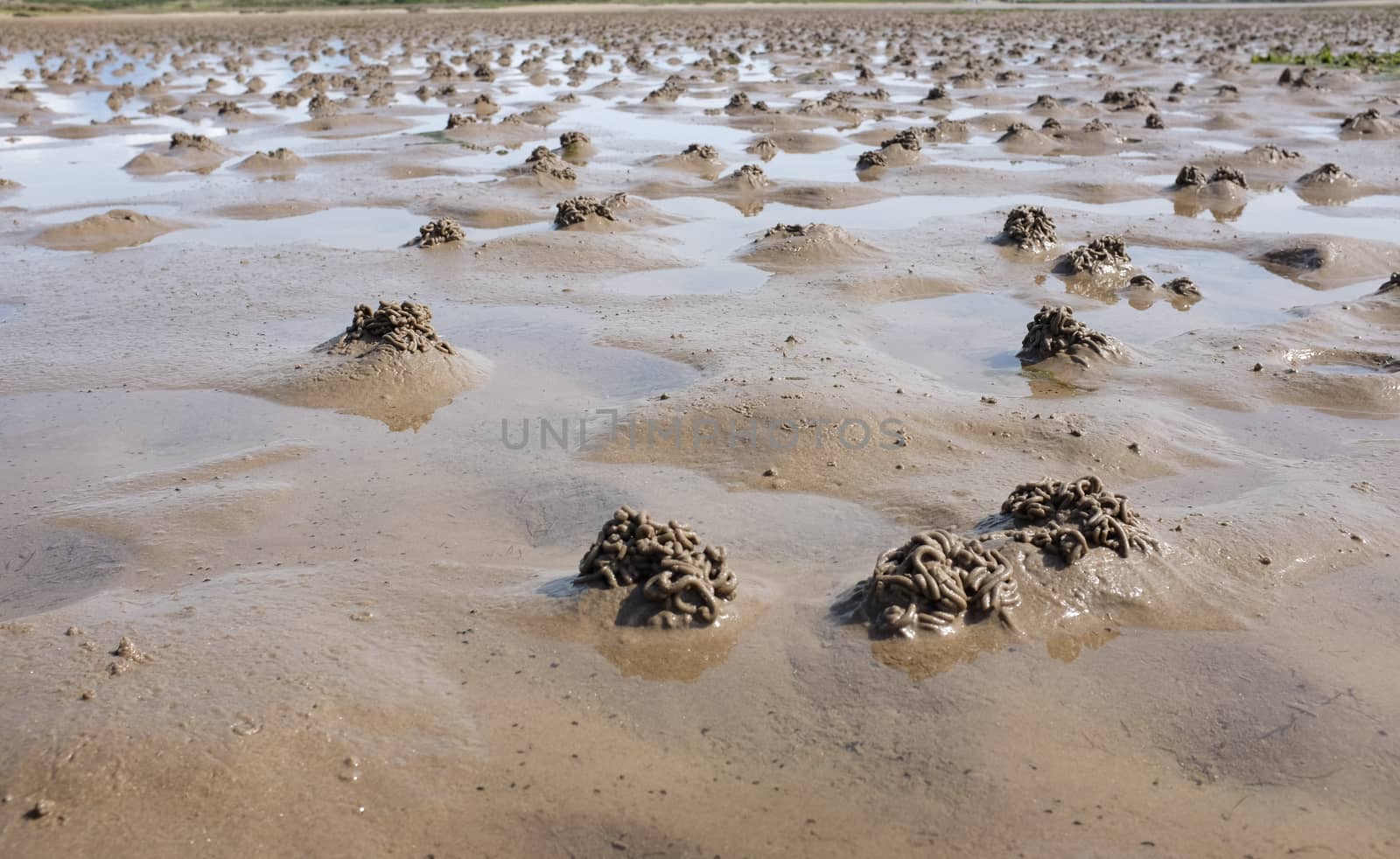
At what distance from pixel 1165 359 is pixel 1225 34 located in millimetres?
47879

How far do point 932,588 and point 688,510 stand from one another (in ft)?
6.48

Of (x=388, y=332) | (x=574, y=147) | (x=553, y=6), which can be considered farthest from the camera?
(x=553, y=6)

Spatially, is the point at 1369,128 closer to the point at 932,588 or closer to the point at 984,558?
the point at 984,558

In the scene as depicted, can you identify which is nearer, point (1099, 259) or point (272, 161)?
point (1099, 259)

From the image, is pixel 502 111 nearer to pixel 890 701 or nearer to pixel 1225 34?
pixel 890 701

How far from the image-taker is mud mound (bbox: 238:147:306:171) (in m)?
19.7

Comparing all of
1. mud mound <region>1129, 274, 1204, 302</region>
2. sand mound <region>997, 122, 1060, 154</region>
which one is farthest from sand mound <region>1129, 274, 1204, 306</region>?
sand mound <region>997, 122, 1060, 154</region>

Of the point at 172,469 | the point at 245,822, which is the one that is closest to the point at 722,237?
the point at 172,469

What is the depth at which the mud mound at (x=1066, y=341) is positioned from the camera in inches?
370

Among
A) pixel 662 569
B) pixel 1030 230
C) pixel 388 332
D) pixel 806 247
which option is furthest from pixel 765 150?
pixel 662 569

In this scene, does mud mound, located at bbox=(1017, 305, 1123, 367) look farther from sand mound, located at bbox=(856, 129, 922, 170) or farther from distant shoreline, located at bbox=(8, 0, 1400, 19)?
distant shoreline, located at bbox=(8, 0, 1400, 19)

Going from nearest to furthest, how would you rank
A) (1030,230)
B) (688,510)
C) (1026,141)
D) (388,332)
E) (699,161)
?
(688,510), (388,332), (1030,230), (699,161), (1026,141)

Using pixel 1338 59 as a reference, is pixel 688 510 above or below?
below

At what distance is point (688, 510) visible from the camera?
6918 mm
